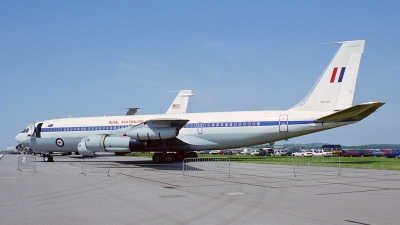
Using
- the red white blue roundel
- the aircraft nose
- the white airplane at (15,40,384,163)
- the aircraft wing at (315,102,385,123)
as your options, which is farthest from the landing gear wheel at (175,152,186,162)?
the aircraft nose

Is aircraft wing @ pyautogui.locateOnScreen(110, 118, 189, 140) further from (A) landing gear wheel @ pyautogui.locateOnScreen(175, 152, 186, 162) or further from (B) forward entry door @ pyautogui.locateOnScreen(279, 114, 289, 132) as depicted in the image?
(B) forward entry door @ pyautogui.locateOnScreen(279, 114, 289, 132)

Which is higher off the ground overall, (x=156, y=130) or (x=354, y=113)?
(x=354, y=113)

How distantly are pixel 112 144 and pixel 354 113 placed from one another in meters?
16.9

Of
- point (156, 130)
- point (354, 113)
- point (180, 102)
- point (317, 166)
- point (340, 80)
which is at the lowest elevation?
point (317, 166)

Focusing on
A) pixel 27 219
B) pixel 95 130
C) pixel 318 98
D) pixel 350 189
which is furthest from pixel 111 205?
pixel 95 130

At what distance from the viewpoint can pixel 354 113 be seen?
89.0 feet

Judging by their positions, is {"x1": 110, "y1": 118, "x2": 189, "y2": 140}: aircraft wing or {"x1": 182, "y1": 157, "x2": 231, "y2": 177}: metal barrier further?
{"x1": 110, "y1": 118, "x2": 189, "y2": 140}: aircraft wing

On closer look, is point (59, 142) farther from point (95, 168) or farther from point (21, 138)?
point (95, 168)

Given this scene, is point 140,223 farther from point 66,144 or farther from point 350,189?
point 66,144

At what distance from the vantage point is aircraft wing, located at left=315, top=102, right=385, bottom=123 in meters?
25.2

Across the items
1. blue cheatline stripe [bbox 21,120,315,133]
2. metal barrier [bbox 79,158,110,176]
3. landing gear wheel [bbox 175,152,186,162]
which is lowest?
metal barrier [bbox 79,158,110,176]

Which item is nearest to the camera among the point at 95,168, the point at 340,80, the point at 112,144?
the point at 95,168

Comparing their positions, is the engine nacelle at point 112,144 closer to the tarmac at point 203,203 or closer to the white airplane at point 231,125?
the white airplane at point 231,125

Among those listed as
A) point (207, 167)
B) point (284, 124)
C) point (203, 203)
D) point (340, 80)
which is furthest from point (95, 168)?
point (340, 80)
